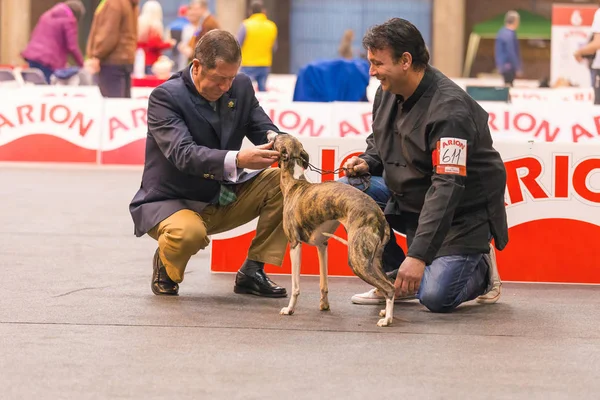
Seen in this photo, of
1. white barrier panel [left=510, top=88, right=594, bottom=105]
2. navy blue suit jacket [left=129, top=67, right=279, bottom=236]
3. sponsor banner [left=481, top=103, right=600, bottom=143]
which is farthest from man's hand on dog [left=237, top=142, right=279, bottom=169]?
white barrier panel [left=510, top=88, right=594, bottom=105]

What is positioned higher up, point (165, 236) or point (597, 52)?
point (597, 52)

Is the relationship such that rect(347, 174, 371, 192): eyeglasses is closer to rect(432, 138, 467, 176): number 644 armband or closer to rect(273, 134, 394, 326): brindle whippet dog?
rect(273, 134, 394, 326): brindle whippet dog

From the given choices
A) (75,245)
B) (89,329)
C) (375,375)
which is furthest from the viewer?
(75,245)

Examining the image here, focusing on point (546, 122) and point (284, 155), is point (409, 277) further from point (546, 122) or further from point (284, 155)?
A: point (546, 122)

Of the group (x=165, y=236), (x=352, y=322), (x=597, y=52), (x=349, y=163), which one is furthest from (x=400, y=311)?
(x=597, y=52)

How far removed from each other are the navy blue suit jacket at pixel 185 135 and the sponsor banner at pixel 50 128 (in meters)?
7.06

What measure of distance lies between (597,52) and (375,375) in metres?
8.83

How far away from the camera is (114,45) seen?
12125mm

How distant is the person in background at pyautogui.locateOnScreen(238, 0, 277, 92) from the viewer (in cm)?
1595

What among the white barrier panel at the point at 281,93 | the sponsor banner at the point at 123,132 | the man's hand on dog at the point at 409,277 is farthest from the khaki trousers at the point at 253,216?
the sponsor banner at the point at 123,132

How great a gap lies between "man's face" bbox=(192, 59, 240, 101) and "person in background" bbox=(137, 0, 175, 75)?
34.3 ft

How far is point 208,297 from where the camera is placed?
5.15 metres

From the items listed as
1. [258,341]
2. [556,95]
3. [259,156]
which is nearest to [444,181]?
[259,156]

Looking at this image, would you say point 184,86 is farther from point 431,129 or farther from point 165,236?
point 431,129
